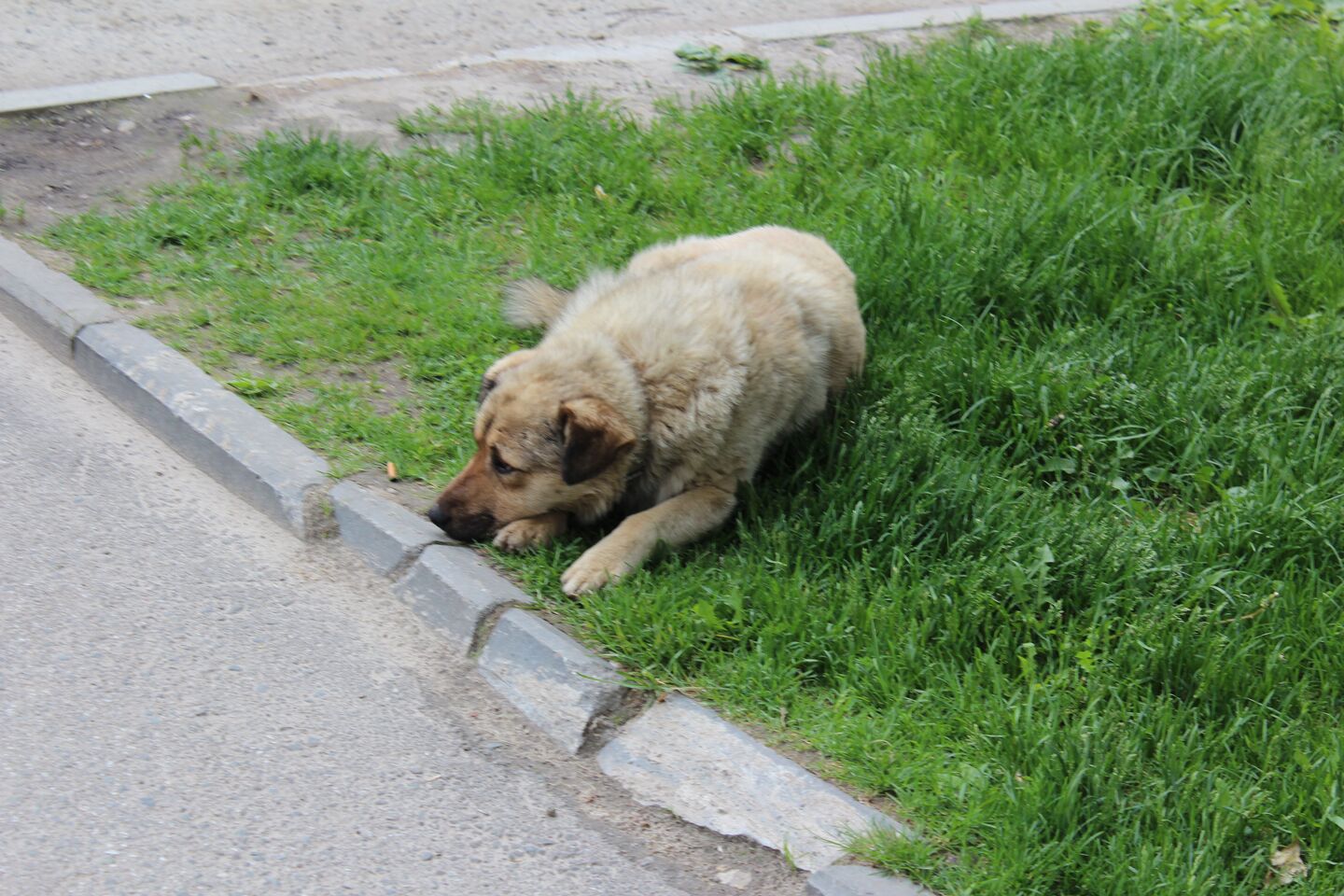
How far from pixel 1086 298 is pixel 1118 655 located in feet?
7.65

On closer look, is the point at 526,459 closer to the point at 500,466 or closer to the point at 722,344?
the point at 500,466

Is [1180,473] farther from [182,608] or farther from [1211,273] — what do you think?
[182,608]

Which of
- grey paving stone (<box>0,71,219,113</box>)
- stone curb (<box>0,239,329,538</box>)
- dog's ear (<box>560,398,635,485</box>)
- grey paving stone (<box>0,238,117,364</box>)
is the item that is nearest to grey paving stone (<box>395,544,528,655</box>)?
dog's ear (<box>560,398,635,485</box>)

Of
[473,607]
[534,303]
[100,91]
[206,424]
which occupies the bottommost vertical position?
[473,607]

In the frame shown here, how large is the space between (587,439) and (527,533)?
47cm

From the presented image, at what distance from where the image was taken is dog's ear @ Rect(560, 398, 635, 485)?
13.6 feet

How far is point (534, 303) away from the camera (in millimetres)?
5410

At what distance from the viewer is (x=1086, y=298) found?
18.9ft

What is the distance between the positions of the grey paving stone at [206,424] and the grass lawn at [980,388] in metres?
0.13

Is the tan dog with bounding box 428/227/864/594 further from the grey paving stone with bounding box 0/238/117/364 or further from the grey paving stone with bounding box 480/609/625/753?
the grey paving stone with bounding box 0/238/117/364

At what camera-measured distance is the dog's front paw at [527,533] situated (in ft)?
14.4

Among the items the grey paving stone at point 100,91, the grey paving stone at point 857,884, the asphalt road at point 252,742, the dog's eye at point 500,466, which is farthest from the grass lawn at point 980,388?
the grey paving stone at point 100,91

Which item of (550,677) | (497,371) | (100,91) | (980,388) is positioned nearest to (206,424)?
(497,371)

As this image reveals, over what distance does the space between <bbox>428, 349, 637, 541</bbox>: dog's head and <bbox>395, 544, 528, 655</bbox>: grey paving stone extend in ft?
0.40
